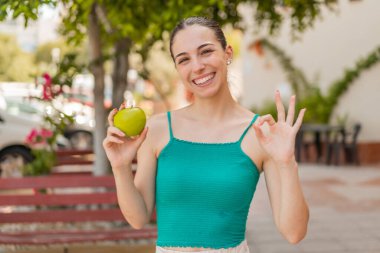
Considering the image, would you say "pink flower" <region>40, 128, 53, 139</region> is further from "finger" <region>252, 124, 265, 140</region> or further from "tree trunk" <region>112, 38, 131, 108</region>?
"finger" <region>252, 124, 265, 140</region>

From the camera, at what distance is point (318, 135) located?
15.6 metres

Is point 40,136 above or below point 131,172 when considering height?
below

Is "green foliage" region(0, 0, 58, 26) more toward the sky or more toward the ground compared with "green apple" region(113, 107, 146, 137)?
more toward the sky

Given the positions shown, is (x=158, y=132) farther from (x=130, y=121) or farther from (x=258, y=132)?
(x=258, y=132)

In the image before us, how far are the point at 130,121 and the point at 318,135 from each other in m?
13.5

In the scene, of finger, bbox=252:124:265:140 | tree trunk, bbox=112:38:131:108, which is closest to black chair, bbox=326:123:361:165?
tree trunk, bbox=112:38:131:108

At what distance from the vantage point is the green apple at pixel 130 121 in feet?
8.35

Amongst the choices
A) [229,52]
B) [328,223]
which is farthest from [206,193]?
[328,223]

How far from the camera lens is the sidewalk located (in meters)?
6.50

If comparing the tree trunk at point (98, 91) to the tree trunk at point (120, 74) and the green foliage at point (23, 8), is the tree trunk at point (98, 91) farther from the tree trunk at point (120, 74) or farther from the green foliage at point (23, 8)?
the green foliage at point (23, 8)

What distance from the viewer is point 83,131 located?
17.3 meters

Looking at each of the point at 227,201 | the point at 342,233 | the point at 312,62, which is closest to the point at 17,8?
the point at 227,201

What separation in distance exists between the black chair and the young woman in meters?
12.6

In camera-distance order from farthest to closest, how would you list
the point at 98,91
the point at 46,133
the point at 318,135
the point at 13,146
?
the point at 318,135 → the point at 13,146 → the point at 46,133 → the point at 98,91
